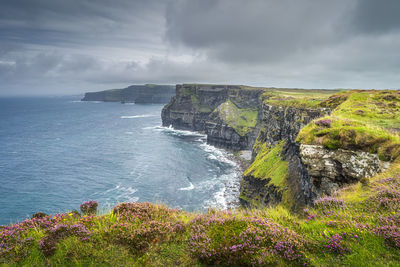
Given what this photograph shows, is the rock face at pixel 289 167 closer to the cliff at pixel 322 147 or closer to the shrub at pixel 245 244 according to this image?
the cliff at pixel 322 147

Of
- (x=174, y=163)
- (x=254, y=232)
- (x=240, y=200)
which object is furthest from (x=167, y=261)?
(x=174, y=163)

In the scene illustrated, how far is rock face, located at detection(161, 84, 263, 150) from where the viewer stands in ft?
433

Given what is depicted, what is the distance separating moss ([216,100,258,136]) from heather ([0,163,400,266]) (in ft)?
411

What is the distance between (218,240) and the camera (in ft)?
21.1

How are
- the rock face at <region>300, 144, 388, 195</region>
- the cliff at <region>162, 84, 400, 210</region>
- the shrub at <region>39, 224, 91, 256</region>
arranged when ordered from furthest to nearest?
1. the cliff at <region>162, 84, 400, 210</region>
2. the rock face at <region>300, 144, 388, 195</region>
3. the shrub at <region>39, 224, 91, 256</region>

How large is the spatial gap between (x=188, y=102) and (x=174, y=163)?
114m

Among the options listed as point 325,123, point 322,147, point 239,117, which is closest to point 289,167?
point 325,123

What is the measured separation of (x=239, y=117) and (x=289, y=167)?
106963mm

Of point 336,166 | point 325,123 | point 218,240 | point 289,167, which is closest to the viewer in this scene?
point 218,240

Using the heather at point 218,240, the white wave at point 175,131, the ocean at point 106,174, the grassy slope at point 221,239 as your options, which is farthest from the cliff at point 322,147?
the white wave at point 175,131

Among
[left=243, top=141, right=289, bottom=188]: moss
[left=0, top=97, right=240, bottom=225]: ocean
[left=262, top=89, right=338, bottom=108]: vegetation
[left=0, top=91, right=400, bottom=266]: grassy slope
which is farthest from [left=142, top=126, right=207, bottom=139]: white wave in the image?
[left=0, top=91, right=400, bottom=266]: grassy slope

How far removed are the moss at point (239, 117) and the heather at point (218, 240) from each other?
125 m

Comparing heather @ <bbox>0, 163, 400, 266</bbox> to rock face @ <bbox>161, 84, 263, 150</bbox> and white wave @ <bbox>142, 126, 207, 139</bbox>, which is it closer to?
rock face @ <bbox>161, 84, 263, 150</bbox>

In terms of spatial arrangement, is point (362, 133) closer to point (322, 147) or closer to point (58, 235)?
point (322, 147)
